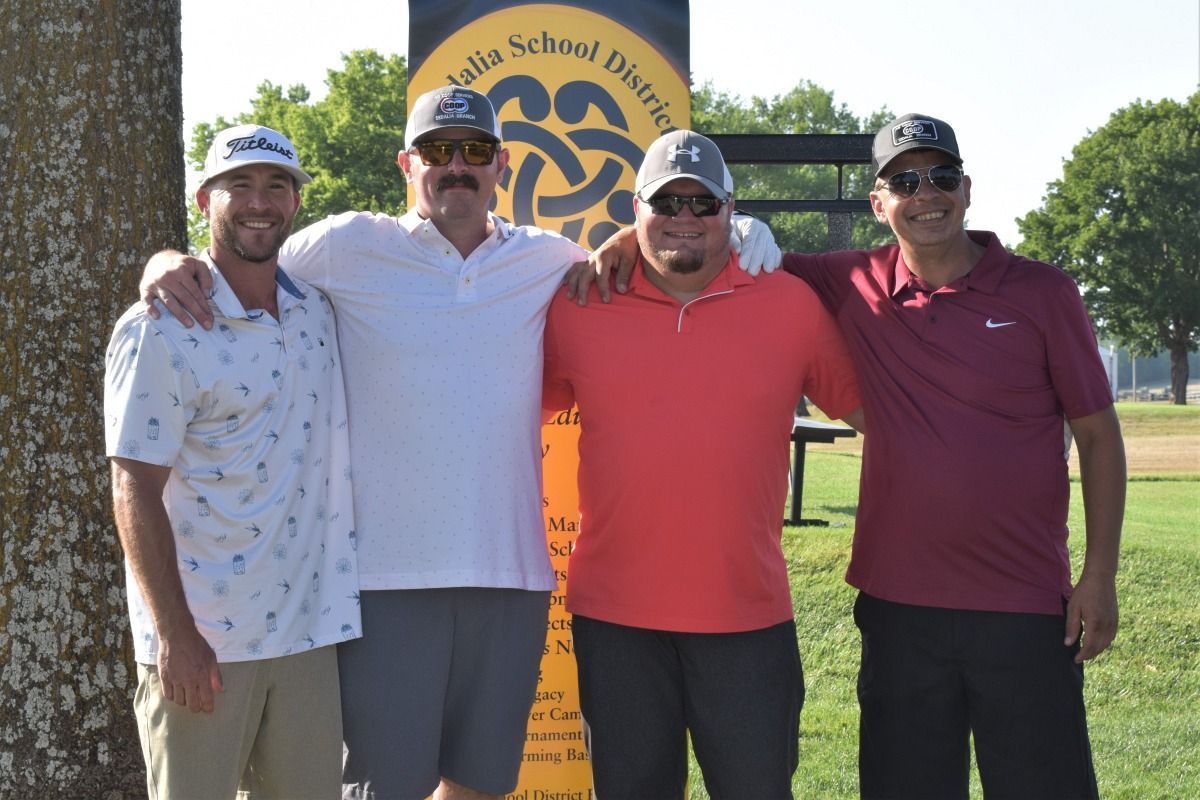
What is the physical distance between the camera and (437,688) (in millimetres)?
3836

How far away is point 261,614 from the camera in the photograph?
3428 mm

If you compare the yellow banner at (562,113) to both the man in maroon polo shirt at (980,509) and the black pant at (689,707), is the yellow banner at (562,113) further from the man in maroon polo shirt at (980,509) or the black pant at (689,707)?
the man in maroon polo shirt at (980,509)

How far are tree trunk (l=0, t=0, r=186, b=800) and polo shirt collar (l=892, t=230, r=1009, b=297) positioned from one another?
2.59 m

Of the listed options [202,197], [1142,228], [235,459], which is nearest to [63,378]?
[202,197]

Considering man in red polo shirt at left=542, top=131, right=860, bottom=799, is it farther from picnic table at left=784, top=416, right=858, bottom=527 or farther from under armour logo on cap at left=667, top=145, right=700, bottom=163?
picnic table at left=784, top=416, right=858, bottom=527

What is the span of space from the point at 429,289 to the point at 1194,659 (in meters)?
5.92

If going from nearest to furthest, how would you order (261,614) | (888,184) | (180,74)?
(261,614) → (888,184) → (180,74)

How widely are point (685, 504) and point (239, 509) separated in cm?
135

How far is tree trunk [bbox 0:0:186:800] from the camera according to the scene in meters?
4.07

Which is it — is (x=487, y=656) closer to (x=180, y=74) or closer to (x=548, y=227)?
(x=548, y=227)

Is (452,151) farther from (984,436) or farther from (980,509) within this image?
(980,509)

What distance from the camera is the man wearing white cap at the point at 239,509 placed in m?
3.26

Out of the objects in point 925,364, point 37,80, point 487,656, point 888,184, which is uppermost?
point 37,80

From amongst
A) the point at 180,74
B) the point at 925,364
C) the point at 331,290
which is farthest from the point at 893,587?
the point at 180,74
